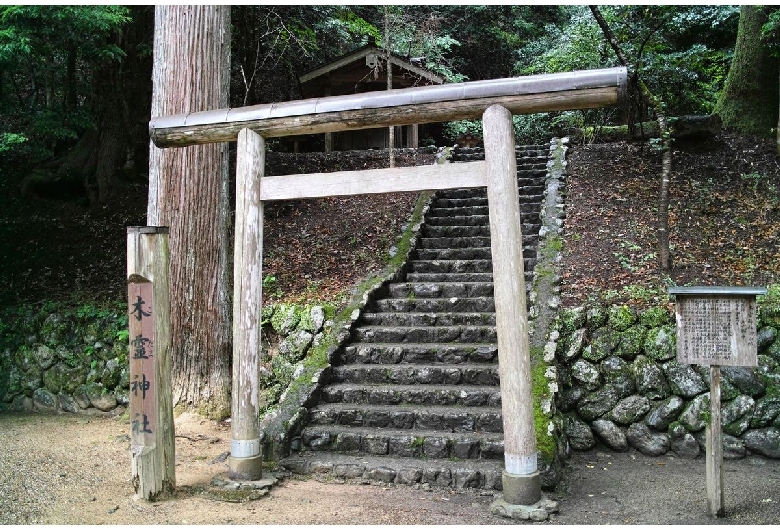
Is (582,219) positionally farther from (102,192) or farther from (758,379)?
(102,192)

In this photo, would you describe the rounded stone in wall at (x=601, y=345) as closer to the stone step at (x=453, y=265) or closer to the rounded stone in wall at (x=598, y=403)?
the rounded stone in wall at (x=598, y=403)

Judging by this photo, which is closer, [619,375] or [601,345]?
[619,375]

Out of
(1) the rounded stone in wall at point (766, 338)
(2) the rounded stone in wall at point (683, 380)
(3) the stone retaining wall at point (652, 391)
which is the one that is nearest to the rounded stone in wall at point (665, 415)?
(3) the stone retaining wall at point (652, 391)

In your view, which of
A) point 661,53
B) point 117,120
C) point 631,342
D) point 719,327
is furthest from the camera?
point 661,53

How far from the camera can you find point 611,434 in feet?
21.1

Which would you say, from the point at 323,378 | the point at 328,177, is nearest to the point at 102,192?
the point at 323,378

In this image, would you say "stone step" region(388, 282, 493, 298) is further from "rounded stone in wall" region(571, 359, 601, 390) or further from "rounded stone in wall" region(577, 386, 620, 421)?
"rounded stone in wall" region(577, 386, 620, 421)

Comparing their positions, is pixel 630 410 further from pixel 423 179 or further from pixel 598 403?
pixel 423 179

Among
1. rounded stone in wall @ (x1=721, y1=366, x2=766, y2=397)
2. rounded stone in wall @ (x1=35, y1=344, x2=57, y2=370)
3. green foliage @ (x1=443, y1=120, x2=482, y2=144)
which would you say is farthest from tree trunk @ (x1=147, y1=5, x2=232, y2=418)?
green foliage @ (x1=443, y1=120, x2=482, y2=144)

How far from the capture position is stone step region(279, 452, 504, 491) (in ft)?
17.2

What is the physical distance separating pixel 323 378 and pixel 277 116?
277 cm

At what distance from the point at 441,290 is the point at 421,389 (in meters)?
2.04

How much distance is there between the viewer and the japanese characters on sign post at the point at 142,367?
15.8 feet

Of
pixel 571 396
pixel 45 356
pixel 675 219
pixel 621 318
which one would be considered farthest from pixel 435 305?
pixel 45 356
